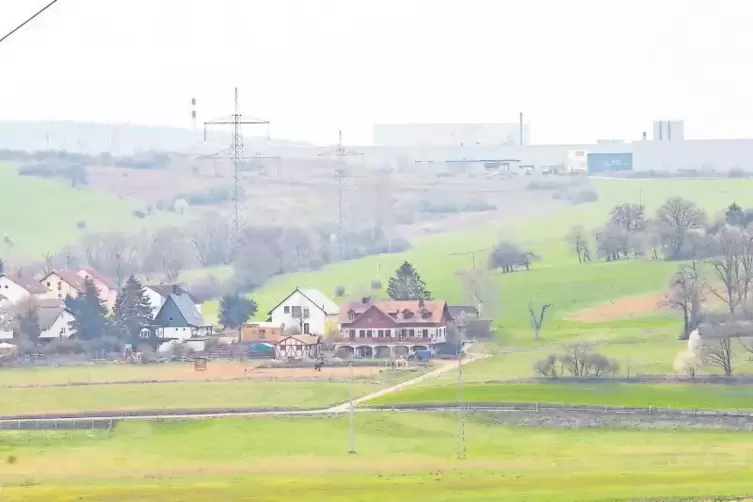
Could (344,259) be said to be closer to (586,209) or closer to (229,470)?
(586,209)

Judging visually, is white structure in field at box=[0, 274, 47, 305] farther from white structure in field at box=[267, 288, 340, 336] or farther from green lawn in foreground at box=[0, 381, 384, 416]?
green lawn in foreground at box=[0, 381, 384, 416]

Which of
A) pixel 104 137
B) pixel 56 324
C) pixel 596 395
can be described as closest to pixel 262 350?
pixel 56 324

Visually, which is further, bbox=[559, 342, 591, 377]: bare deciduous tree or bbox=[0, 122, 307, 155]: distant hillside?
bbox=[0, 122, 307, 155]: distant hillside

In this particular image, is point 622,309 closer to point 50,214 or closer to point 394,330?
point 394,330

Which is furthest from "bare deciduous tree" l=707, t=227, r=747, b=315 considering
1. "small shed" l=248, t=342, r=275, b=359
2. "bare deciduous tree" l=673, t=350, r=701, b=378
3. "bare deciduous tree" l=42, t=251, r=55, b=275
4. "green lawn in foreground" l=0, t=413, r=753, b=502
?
"bare deciduous tree" l=42, t=251, r=55, b=275

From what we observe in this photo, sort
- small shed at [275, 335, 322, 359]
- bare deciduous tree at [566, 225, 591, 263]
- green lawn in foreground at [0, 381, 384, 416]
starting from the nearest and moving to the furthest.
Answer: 1. green lawn in foreground at [0, 381, 384, 416]
2. small shed at [275, 335, 322, 359]
3. bare deciduous tree at [566, 225, 591, 263]

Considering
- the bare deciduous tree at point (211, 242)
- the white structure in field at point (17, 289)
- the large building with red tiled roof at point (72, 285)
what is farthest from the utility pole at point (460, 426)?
the bare deciduous tree at point (211, 242)
